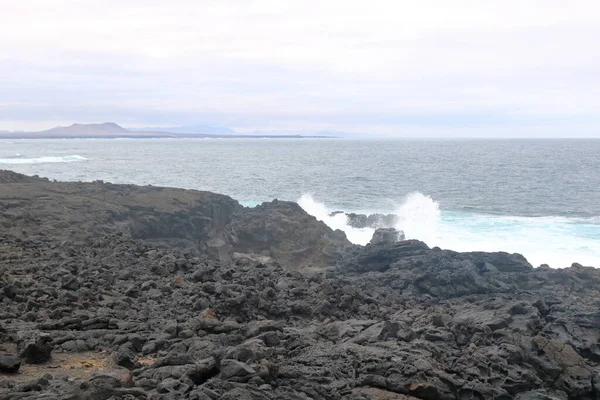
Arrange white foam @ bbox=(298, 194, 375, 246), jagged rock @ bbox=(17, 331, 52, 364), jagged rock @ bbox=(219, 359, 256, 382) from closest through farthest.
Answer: jagged rock @ bbox=(219, 359, 256, 382), jagged rock @ bbox=(17, 331, 52, 364), white foam @ bbox=(298, 194, 375, 246)

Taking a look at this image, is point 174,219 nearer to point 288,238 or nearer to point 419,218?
point 288,238

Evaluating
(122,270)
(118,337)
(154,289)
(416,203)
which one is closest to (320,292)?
(154,289)

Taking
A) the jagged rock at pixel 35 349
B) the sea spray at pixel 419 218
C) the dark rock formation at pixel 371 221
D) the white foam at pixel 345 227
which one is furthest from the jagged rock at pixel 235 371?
the dark rock formation at pixel 371 221

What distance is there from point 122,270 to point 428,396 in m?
8.82

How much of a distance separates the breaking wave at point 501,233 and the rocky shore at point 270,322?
10895mm

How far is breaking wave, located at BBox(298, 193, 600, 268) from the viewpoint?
3027 cm

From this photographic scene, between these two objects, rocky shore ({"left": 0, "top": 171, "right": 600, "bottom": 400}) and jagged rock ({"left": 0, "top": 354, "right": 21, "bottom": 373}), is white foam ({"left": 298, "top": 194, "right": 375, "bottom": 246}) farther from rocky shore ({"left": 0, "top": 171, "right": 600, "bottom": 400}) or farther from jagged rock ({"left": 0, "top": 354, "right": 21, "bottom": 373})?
jagged rock ({"left": 0, "top": 354, "right": 21, "bottom": 373})

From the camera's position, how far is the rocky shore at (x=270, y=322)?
7504 mm

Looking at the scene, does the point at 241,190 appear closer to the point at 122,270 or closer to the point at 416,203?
the point at 416,203

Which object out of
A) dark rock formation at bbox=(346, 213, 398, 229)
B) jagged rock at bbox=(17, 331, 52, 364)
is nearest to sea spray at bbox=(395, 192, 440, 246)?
dark rock formation at bbox=(346, 213, 398, 229)

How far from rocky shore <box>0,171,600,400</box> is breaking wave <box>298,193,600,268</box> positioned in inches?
429

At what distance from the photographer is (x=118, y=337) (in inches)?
367

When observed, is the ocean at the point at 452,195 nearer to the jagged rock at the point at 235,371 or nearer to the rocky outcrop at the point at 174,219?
the rocky outcrop at the point at 174,219

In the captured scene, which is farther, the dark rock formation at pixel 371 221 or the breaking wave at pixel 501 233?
the dark rock formation at pixel 371 221
